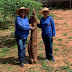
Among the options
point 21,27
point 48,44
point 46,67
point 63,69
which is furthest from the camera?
point 48,44

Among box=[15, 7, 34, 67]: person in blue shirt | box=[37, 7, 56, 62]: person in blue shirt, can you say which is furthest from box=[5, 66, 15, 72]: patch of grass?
box=[37, 7, 56, 62]: person in blue shirt

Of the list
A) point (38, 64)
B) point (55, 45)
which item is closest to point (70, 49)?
point (55, 45)

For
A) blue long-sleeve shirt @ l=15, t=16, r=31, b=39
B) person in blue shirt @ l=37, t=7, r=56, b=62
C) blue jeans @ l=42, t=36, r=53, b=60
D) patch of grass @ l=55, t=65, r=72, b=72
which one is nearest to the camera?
blue long-sleeve shirt @ l=15, t=16, r=31, b=39

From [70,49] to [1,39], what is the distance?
A: 14.0ft

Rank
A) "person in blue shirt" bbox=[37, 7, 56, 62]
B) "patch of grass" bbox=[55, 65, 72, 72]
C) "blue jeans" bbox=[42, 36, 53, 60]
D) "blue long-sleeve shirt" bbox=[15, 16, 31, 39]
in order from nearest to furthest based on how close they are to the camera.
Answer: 1. "blue long-sleeve shirt" bbox=[15, 16, 31, 39]
2. "patch of grass" bbox=[55, 65, 72, 72]
3. "person in blue shirt" bbox=[37, 7, 56, 62]
4. "blue jeans" bbox=[42, 36, 53, 60]

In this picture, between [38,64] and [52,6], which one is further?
[52,6]

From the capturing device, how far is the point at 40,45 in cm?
667

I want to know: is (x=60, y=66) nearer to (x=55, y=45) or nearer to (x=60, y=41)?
(x=55, y=45)

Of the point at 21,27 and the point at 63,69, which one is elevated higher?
the point at 21,27

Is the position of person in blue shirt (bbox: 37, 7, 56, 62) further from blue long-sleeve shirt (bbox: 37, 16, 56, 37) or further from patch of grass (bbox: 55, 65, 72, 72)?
patch of grass (bbox: 55, 65, 72, 72)

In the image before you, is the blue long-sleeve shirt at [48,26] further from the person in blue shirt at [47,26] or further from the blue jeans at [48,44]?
the blue jeans at [48,44]

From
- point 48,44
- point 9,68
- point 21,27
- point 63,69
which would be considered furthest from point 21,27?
point 63,69

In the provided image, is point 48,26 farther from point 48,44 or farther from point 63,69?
point 63,69

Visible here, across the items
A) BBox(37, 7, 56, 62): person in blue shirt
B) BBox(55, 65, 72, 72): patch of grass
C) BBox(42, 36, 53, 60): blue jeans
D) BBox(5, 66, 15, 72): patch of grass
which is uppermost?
BBox(37, 7, 56, 62): person in blue shirt
